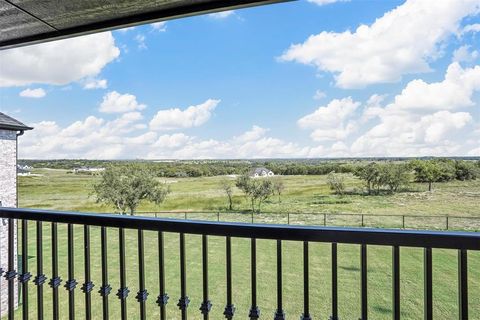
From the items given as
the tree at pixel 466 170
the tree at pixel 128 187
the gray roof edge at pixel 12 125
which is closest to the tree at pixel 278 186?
the tree at pixel 128 187

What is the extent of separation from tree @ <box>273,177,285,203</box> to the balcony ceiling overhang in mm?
2582

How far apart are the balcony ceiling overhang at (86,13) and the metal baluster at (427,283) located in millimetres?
1373

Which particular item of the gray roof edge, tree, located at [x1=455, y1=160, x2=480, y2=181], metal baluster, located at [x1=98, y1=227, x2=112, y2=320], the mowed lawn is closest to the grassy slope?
the mowed lawn

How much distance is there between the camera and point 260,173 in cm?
410

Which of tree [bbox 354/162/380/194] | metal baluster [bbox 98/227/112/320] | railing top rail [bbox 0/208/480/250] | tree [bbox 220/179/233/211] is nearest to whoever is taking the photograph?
railing top rail [bbox 0/208/480/250]

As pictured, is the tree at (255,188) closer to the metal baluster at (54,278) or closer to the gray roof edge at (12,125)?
the metal baluster at (54,278)

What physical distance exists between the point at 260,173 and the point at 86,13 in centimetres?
276

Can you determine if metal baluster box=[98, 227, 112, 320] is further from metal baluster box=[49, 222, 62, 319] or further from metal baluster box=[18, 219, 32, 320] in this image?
metal baluster box=[18, 219, 32, 320]

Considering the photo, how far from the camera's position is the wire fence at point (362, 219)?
2.96m

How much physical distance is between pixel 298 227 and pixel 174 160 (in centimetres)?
305

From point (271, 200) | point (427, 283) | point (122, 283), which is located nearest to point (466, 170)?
point (271, 200)

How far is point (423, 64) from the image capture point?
4.16m

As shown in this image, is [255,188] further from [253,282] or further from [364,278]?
[364,278]

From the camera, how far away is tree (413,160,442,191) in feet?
10.2
